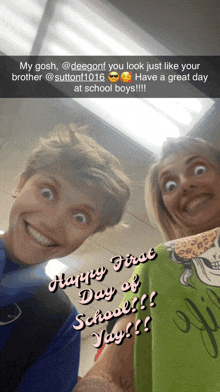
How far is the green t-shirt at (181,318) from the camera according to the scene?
1.00 m

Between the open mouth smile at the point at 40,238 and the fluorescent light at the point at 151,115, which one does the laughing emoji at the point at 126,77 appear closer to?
the fluorescent light at the point at 151,115

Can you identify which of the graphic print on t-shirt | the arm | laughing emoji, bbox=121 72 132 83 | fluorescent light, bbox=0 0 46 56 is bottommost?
the arm

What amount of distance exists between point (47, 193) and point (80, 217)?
17 centimetres

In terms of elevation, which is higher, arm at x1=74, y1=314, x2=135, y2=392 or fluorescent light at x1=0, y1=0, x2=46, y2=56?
fluorescent light at x1=0, y1=0, x2=46, y2=56

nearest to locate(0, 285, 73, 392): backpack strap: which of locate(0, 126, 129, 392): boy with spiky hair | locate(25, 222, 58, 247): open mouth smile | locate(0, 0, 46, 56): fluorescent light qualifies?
locate(0, 126, 129, 392): boy with spiky hair

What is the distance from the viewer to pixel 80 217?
4.25 ft

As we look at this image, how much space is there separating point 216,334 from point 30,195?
0.86 metres

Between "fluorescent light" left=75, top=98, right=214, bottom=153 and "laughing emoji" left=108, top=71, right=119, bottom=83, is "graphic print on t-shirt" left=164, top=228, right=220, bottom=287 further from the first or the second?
"laughing emoji" left=108, top=71, right=119, bottom=83

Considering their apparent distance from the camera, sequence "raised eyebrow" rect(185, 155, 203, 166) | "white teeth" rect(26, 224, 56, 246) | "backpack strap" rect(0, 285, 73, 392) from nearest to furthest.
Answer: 1. "backpack strap" rect(0, 285, 73, 392)
2. "white teeth" rect(26, 224, 56, 246)
3. "raised eyebrow" rect(185, 155, 203, 166)

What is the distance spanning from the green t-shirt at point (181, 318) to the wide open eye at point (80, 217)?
0.95 feet

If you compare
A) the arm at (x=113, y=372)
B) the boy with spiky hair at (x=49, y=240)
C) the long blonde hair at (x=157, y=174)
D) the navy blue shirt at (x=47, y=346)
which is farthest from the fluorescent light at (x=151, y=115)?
the arm at (x=113, y=372)

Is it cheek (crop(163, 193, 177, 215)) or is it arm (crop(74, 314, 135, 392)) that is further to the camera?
cheek (crop(163, 193, 177, 215))

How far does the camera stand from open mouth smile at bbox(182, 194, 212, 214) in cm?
133

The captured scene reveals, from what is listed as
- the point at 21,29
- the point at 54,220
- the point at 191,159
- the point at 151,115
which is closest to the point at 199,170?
the point at 191,159
